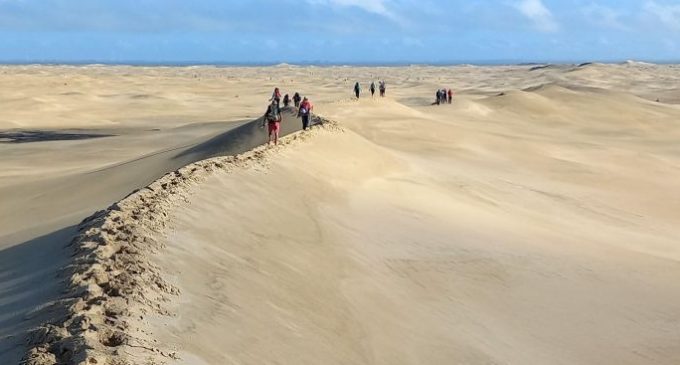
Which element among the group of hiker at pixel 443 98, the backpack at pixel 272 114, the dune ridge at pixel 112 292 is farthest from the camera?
the group of hiker at pixel 443 98

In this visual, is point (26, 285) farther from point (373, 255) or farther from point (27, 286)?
point (373, 255)

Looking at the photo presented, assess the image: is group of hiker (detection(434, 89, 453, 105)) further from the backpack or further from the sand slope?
the backpack

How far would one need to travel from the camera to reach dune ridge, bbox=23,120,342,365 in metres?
4.78

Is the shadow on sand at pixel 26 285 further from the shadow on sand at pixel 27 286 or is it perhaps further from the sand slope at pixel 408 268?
the sand slope at pixel 408 268

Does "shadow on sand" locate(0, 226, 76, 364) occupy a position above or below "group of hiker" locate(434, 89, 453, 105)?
above

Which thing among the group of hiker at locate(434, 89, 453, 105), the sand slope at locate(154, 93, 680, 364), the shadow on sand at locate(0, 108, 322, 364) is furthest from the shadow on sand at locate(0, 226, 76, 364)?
the group of hiker at locate(434, 89, 453, 105)

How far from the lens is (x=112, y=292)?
5.77 m

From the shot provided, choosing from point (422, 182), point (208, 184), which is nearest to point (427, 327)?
point (208, 184)

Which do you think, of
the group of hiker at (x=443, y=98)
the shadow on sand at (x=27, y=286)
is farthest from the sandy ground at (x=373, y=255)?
the group of hiker at (x=443, y=98)

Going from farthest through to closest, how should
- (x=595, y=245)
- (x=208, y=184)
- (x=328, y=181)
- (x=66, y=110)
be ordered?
(x=66, y=110) < (x=328, y=181) < (x=595, y=245) < (x=208, y=184)

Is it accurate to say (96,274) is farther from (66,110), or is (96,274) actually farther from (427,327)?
(66,110)

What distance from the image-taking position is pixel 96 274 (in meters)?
6.06

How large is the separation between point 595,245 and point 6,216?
9826mm

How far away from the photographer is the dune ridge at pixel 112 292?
4.78 m
